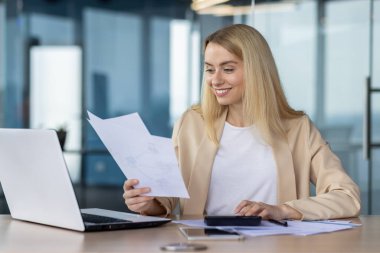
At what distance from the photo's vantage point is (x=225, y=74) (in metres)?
3.24

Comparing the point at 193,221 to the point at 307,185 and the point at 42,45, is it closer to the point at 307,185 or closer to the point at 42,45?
the point at 307,185

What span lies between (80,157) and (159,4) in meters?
1.73

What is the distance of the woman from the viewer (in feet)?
10.6

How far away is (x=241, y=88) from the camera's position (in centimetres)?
327

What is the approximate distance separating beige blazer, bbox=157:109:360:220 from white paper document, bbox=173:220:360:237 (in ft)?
1.18

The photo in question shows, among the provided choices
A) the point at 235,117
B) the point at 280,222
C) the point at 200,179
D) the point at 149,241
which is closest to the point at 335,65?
the point at 235,117

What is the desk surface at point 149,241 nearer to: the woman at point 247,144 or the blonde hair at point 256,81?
the woman at point 247,144

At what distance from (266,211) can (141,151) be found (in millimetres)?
445

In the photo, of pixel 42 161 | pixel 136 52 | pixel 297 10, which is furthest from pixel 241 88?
pixel 136 52

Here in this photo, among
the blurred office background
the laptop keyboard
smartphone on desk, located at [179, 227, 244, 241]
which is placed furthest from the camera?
the blurred office background

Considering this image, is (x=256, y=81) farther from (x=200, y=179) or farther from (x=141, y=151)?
(x=141, y=151)

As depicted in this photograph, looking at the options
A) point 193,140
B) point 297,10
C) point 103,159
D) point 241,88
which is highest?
point 297,10

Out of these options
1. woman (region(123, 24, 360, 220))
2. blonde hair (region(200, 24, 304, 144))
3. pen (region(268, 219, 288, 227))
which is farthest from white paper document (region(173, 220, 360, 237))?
blonde hair (region(200, 24, 304, 144))

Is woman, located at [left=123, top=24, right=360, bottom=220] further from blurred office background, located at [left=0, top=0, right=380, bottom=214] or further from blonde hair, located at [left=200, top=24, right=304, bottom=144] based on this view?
blurred office background, located at [left=0, top=0, right=380, bottom=214]
